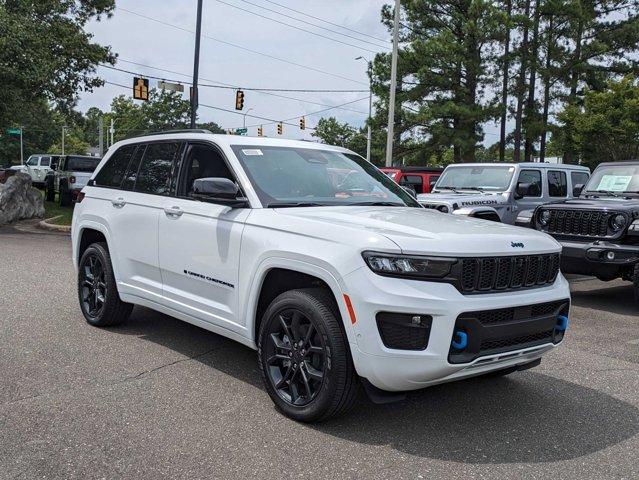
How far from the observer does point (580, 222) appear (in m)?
8.09

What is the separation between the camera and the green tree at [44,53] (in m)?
15.4

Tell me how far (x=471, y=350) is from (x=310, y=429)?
1083 millimetres

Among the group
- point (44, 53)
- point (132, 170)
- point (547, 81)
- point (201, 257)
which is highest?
point (547, 81)

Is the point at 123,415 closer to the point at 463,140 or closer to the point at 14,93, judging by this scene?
the point at 14,93

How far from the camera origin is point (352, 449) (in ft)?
11.7

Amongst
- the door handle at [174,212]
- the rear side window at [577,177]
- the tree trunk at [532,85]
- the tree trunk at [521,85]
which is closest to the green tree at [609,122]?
the tree trunk at [532,85]

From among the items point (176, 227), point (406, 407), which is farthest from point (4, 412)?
point (406, 407)

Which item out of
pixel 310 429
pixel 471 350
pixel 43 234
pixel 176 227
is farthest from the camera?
pixel 43 234

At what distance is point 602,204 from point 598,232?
0.42 metres

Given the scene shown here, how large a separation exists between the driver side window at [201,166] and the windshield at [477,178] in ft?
23.5

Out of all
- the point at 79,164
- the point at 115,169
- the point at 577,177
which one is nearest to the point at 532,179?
the point at 577,177

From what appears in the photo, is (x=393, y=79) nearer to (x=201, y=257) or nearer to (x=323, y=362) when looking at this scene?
(x=201, y=257)

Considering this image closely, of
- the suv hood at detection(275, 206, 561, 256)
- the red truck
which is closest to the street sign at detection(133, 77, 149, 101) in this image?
the red truck

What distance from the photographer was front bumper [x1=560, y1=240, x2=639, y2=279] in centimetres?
749
